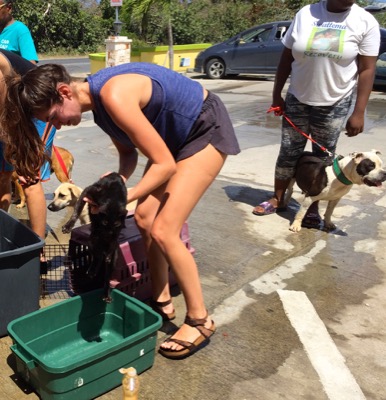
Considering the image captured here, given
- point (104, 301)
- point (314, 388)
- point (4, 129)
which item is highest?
point (4, 129)

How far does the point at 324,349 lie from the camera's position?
2.89m

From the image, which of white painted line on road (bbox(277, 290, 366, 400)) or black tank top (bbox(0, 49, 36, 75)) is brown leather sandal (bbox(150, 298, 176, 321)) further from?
black tank top (bbox(0, 49, 36, 75))

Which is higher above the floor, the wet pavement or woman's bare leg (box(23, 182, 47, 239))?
woman's bare leg (box(23, 182, 47, 239))

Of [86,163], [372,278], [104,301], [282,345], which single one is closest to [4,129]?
[104,301]

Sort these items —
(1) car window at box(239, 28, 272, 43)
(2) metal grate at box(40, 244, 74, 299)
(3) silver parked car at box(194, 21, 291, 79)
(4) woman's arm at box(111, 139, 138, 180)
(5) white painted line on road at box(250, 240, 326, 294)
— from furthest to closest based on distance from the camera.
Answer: (1) car window at box(239, 28, 272, 43) → (3) silver parked car at box(194, 21, 291, 79) → (5) white painted line on road at box(250, 240, 326, 294) → (2) metal grate at box(40, 244, 74, 299) → (4) woman's arm at box(111, 139, 138, 180)

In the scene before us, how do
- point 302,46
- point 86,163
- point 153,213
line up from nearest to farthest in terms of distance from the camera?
point 153,213 < point 302,46 < point 86,163

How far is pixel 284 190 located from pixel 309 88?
41.2 inches

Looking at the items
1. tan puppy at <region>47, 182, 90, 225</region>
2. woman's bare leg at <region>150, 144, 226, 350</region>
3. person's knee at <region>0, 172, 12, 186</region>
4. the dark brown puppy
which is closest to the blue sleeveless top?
woman's bare leg at <region>150, 144, 226, 350</region>

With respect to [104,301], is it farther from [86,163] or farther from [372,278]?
[86,163]

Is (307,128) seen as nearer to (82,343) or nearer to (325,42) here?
(325,42)

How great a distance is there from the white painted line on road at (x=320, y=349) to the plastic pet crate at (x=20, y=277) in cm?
157

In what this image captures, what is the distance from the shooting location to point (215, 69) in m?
16.5

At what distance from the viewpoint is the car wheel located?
16422 millimetres

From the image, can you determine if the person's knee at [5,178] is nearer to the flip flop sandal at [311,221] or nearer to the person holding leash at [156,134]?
the person holding leash at [156,134]
